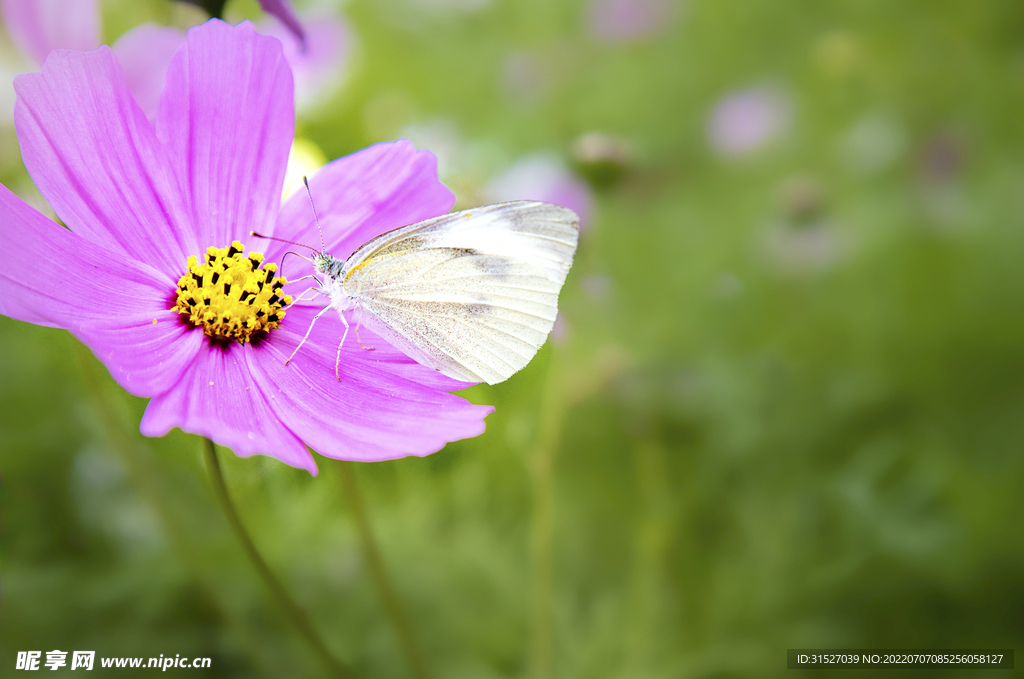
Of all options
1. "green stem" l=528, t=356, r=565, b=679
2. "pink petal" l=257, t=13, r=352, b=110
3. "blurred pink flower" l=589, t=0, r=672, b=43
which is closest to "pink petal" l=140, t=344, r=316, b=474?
"green stem" l=528, t=356, r=565, b=679

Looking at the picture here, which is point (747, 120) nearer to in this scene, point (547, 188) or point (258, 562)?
point (547, 188)

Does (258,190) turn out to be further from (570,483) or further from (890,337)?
(890,337)

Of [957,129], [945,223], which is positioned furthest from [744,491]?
[957,129]

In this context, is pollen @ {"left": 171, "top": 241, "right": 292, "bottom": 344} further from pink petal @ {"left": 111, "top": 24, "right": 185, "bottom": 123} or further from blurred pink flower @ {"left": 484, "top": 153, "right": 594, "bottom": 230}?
blurred pink flower @ {"left": 484, "top": 153, "right": 594, "bottom": 230}

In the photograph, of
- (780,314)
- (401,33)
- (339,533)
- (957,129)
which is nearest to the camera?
(339,533)

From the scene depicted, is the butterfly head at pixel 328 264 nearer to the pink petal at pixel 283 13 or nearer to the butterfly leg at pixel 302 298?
the butterfly leg at pixel 302 298

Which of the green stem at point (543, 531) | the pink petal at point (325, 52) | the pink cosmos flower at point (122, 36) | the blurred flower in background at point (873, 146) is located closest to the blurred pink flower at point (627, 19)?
the blurred flower in background at point (873, 146)

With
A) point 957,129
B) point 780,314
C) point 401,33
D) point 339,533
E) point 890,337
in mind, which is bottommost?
point 339,533
